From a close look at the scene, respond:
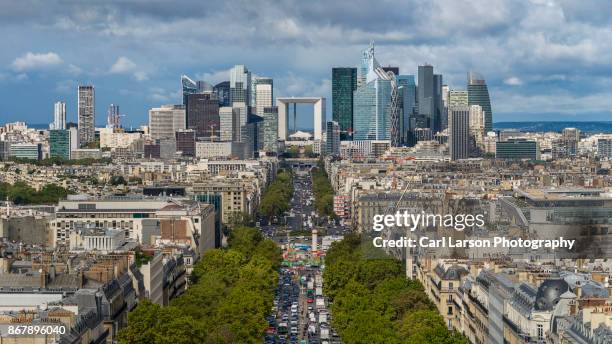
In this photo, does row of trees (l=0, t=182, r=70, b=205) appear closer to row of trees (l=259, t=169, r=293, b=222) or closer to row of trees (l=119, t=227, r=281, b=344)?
row of trees (l=259, t=169, r=293, b=222)

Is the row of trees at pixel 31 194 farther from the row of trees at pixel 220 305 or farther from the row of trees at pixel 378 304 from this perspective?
the row of trees at pixel 378 304

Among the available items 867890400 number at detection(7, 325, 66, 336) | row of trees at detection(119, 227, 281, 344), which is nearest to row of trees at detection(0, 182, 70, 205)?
row of trees at detection(119, 227, 281, 344)

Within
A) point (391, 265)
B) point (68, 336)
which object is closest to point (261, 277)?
point (391, 265)

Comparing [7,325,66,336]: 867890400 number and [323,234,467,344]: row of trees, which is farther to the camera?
[323,234,467,344]: row of trees

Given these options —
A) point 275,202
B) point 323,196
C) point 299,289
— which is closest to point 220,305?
point 299,289

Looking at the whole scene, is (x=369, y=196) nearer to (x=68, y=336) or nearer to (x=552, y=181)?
(x=552, y=181)

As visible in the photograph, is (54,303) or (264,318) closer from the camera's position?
(54,303)
